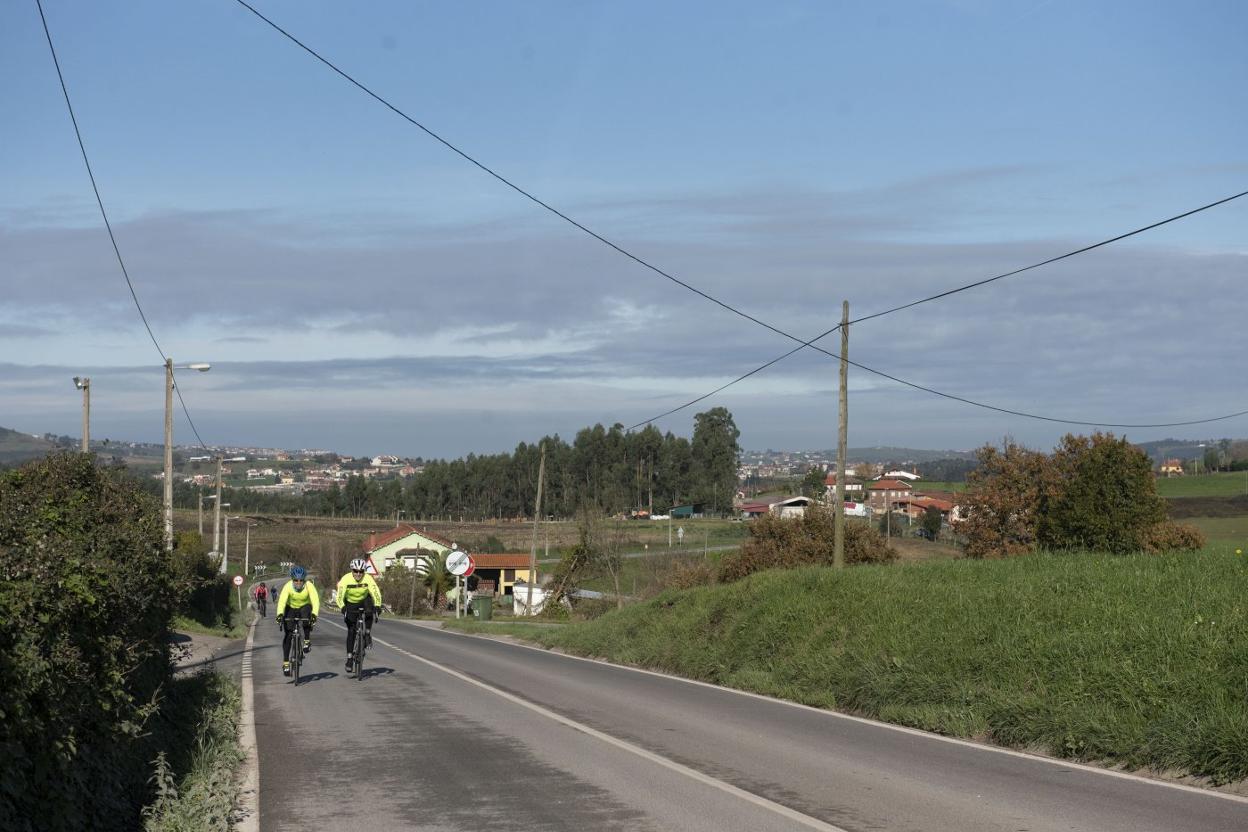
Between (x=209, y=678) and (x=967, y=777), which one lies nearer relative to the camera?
(x=967, y=777)

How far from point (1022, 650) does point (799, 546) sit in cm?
2164

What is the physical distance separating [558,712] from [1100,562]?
27.4ft

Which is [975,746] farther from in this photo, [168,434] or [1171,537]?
[1171,537]

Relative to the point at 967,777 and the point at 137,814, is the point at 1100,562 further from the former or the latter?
the point at 137,814

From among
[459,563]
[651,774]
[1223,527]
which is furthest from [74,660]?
[1223,527]

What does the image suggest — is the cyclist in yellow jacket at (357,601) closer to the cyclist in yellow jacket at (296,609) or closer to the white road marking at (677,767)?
the cyclist in yellow jacket at (296,609)

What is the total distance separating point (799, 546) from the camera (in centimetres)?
3525

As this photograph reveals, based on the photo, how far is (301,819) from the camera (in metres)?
8.46

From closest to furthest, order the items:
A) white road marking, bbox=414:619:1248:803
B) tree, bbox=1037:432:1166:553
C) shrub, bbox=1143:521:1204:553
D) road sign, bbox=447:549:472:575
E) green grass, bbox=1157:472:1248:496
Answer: white road marking, bbox=414:619:1248:803 → road sign, bbox=447:549:472:575 → shrub, bbox=1143:521:1204:553 → tree, bbox=1037:432:1166:553 → green grass, bbox=1157:472:1248:496

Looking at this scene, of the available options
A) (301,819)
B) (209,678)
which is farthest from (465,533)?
(301,819)

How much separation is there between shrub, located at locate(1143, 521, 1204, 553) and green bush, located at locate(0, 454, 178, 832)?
118ft

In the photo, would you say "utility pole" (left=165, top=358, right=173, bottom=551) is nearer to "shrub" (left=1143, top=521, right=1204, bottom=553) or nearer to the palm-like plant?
"shrub" (left=1143, top=521, right=1204, bottom=553)

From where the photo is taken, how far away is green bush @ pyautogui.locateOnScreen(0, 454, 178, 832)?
6184 millimetres

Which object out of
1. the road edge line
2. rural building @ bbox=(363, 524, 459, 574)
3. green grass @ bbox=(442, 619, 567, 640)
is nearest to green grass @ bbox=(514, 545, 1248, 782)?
the road edge line
